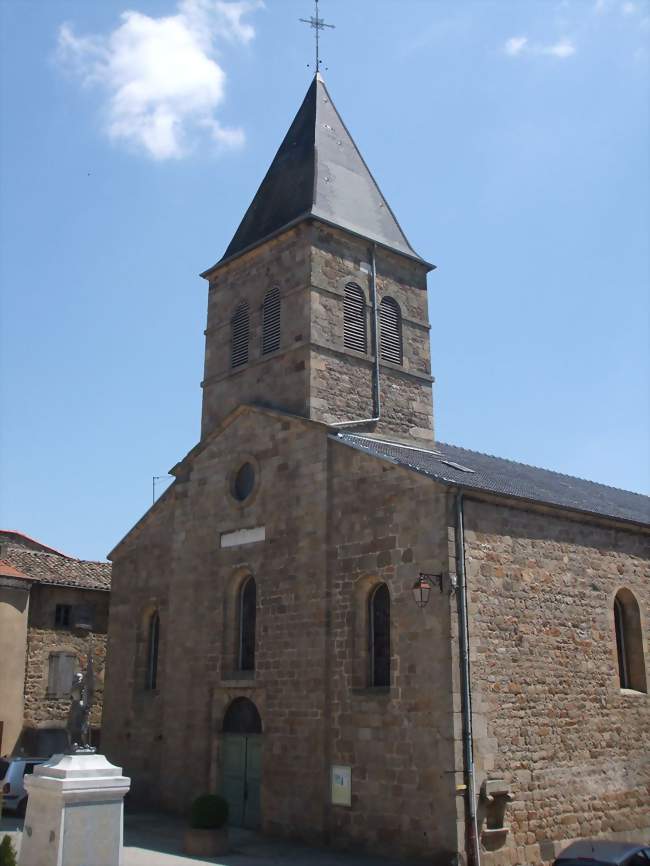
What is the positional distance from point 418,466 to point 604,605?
487 cm

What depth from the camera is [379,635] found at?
15633mm

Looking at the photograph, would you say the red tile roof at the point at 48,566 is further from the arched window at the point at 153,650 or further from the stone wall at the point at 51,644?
the arched window at the point at 153,650

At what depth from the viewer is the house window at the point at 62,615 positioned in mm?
26547

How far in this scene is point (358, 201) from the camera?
22.8 m

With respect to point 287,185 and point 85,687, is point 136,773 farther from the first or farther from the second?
point 287,185

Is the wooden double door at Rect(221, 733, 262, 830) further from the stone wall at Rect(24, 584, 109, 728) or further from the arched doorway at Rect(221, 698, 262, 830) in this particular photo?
the stone wall at Rect(24, 584, 109, 728)

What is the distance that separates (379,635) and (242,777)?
15.5 ft

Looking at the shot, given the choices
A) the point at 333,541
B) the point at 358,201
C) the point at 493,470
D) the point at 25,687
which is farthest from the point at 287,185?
the point at 25,687

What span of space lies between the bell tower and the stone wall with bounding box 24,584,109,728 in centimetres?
878

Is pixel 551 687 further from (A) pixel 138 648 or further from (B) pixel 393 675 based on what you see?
(A) pixel 138 648

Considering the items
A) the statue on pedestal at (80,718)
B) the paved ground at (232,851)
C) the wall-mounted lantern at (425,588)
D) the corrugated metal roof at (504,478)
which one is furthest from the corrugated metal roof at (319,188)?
the paved ground at (232,851)

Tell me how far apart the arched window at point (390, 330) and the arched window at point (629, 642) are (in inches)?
305

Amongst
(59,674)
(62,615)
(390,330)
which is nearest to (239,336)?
(390,330)

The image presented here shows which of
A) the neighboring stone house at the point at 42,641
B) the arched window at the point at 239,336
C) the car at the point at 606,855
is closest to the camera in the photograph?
the car at the point at 606,855
